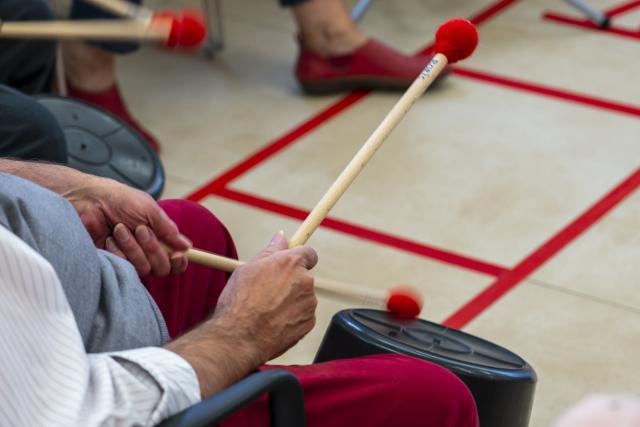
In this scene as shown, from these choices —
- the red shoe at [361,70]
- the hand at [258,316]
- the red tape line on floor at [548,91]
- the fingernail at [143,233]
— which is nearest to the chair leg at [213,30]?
the red shoe at [361,70]

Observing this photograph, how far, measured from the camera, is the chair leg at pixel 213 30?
300 centimetres

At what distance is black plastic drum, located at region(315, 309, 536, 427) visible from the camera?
136 cm

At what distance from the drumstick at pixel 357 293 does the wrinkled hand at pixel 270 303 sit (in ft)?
0.18

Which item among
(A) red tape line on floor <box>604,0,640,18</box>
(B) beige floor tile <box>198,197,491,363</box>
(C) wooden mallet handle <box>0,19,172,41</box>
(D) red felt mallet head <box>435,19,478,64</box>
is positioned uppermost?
(A) red tape line on floor <box>604,0,640,18</box>

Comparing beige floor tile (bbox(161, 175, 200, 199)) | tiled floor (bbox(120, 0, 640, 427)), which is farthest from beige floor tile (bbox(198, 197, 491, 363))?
beige floor tile (bbox(161, 175, 200, 199))

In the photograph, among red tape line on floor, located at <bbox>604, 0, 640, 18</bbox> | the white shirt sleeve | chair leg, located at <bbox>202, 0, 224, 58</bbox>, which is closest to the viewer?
the white shirt sleeve

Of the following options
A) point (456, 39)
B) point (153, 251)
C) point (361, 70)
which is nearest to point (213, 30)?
point (361, 70)

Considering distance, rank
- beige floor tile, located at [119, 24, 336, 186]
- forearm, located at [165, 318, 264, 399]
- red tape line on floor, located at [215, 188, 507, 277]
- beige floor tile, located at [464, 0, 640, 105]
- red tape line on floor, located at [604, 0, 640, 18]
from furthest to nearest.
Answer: red tape line on floor, located at [604, 0, 640, 18]
beige floor tile, located at [464, 0, 640, 105]
beige floor tile, located at [119, 24, 336, 186]
red tape line on floor, located at [215, 188, 507, 277]
forearm, located at [165, 318, 264, 399]

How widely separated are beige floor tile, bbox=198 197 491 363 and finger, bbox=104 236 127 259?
58cm

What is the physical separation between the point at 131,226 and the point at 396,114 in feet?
1.08

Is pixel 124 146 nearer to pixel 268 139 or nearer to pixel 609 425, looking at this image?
Answer: pixel 268 139

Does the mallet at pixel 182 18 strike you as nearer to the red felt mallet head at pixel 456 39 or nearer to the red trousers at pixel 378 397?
the red felt mallet head at pixel 456 39

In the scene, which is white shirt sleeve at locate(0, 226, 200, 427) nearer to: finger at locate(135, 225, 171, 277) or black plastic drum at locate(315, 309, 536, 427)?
finger at locate(135, 225, 171, 277)

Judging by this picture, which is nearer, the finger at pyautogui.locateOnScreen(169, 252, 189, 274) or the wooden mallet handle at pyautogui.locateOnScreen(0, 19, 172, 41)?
the finger at pyautogui.locateOnScreen(169, 252, 189, 274)
